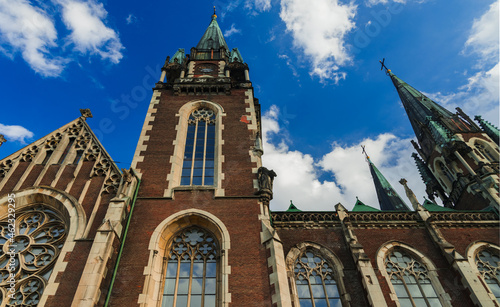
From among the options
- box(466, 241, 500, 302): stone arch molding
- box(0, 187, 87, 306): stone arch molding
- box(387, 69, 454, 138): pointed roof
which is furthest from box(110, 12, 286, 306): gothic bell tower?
box(387, 69, 454, 138): pointed roof

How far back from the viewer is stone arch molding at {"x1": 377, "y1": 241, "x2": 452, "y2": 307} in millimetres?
13109

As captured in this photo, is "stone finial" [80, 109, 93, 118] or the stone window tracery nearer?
the stone window tracery

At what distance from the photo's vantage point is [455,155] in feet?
78.8

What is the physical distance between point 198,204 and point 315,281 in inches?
216

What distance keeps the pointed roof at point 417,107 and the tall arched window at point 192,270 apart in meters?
24.8

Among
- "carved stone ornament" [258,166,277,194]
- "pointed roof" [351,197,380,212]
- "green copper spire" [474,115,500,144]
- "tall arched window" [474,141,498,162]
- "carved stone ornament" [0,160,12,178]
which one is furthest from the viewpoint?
"green copper spire" [474,115,500,144]

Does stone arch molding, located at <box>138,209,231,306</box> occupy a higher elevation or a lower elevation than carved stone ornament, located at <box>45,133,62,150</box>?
lower

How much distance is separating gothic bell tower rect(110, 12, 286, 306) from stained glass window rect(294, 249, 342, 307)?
2488 mm

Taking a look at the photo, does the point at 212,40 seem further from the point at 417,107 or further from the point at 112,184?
the point at 417,107

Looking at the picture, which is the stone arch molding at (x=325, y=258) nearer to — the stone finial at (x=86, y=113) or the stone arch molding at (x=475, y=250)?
the stone arch molding at (x=475, y=250)

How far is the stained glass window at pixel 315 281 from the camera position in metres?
12.5

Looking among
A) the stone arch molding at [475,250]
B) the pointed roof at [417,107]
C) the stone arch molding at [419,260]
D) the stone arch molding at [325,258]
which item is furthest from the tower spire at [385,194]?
the stone arch molding at [325,258]

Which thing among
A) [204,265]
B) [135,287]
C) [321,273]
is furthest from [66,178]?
[321,273]

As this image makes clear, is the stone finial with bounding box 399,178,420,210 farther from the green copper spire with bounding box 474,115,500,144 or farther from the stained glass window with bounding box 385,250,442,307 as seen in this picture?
the green copper spire with bounding box 474,115,500,144
